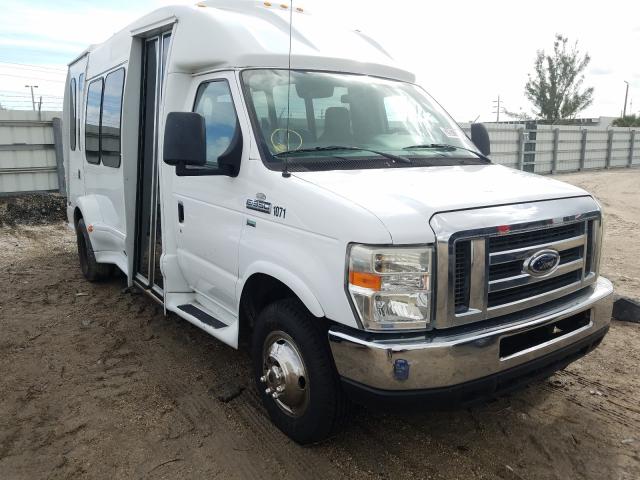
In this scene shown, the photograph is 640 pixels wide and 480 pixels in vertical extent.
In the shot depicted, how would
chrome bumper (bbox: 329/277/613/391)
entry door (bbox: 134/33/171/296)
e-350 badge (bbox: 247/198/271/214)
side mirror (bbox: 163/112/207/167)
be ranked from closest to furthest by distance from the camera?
chrome bumper (bbox: 329/277/613/391) < e-350 badge (bbox: 247/198/271/214) < side mirror (bbox: 163/112/207/167) < entry door (bbox: 134/33/171/296)

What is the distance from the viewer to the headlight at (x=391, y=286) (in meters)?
2.59

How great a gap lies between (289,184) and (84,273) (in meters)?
4.66

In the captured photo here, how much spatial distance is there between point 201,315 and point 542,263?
244cm

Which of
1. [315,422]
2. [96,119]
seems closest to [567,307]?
[315,422]

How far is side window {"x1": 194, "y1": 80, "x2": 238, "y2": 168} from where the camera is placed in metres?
3.68

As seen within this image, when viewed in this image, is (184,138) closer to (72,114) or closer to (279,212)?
(279,212)

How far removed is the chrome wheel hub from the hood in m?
0.93

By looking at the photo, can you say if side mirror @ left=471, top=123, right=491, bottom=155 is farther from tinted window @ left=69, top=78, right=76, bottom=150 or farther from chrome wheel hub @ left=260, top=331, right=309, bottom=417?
tinted window @ left=69, top=78, right=76, bottom=150

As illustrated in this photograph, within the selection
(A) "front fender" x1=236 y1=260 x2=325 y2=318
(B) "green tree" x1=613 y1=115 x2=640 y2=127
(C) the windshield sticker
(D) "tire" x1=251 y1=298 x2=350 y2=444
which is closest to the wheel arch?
(A) "front fender" x1=236 y1=260 x2=325 y2=318

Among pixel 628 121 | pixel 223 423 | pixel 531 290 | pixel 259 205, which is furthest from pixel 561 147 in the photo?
pixel 628 121

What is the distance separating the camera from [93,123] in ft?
19.9

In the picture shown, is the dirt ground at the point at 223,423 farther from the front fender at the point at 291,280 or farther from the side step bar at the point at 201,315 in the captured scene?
the front fender at the point at 291,280

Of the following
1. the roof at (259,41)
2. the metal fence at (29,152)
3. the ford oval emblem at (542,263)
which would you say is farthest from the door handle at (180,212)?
the metal fence at (29,152)

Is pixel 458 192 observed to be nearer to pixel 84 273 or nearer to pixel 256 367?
pixel 256 367
